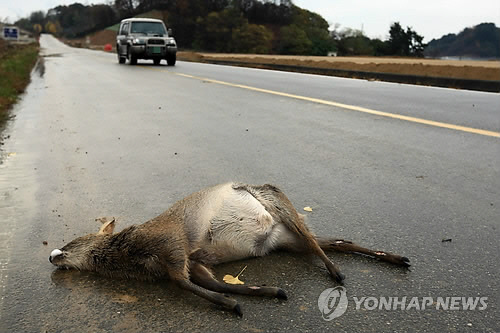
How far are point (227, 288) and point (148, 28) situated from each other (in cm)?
2408

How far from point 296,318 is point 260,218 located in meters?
0.76

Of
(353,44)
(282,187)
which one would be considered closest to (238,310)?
(282,187)

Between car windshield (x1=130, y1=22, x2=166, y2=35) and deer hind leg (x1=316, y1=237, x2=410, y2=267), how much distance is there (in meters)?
23.1

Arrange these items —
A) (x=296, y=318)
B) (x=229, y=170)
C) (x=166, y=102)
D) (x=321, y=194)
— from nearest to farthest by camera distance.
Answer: (x=296, y=318) → (x=321, y=194) → (x=229, y=170) → (x=166, y=102)

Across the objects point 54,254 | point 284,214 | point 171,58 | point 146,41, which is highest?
point 146,41

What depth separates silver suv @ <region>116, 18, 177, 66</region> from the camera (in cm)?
2397

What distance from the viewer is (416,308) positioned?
2.45 metres

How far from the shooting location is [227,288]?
257cm

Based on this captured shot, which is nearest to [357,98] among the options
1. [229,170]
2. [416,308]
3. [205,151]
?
[205,151]

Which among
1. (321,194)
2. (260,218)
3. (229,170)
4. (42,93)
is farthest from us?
(42,93)

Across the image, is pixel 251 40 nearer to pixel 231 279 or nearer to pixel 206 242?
pixel 206 242

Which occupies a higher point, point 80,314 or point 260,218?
point 260,218

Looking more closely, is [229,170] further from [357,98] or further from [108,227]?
[357,98]

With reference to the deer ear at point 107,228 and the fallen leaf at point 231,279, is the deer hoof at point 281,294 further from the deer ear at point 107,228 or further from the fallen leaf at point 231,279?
the deer ear at point 107,228
